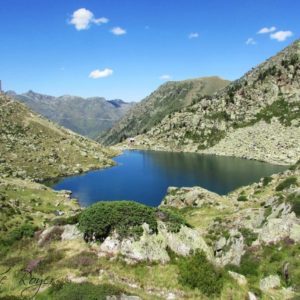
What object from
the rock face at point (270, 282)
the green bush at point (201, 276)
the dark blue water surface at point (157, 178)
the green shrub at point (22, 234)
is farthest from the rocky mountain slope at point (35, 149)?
the green bush at point (201, 276)

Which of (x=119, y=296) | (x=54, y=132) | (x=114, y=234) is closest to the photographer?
(x=119, y=296)

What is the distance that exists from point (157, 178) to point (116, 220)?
11434 cm

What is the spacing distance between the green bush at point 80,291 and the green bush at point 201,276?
4.60 metres

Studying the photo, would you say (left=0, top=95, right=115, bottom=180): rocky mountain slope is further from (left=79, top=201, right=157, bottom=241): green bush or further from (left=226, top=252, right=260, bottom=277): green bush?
(left=226, top=252, right=260, bottom=277): green bush

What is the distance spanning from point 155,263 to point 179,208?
4604cm

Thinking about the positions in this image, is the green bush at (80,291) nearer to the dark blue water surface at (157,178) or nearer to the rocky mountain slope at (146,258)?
the rocky mountain slope at (146,258)

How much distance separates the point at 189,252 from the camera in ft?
79.9

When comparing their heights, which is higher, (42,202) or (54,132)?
(54,132)

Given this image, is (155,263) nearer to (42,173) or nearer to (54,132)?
(42,173)

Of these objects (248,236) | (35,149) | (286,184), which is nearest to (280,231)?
(248,236)

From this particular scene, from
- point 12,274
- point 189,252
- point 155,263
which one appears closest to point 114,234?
point 155,263

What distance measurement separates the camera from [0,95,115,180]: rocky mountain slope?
144 m

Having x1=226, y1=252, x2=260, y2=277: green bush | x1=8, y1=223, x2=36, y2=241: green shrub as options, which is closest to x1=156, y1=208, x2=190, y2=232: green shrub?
x1=226, y1=252, x2=260, y2=277: green bush

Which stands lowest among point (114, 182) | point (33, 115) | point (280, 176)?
point (114, 182)
